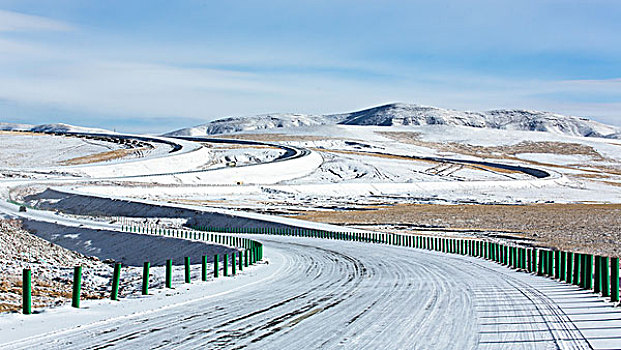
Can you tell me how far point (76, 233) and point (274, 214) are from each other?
760 inches

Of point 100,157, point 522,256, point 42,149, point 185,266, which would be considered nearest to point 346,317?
point 185,266

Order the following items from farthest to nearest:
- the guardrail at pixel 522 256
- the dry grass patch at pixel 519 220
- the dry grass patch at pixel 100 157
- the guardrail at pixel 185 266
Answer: the dry grass patch at pixel 100 157, the dry grass patch at pixel 519 220, the guardrail at pixel 522 256, the guardrail at pixel 185 266

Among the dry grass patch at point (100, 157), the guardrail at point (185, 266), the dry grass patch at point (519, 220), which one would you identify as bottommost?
the dry grass patch at point (519, 220)

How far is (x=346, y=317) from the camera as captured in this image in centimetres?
1354

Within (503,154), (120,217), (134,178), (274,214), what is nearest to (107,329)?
(120,217)

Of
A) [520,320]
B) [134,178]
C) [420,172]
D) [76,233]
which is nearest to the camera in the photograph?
[520,320]

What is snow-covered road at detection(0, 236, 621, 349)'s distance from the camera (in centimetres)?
1116

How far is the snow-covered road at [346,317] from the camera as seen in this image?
36.6 feet

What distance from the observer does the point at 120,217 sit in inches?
2041

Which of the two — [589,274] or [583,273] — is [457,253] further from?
[589,274]

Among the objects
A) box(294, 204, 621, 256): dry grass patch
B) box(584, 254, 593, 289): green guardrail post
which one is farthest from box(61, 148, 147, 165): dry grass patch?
box(584, 254, 593, 289): green guardrail post

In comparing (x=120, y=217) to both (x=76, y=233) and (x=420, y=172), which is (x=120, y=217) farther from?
(x=420, y=172)

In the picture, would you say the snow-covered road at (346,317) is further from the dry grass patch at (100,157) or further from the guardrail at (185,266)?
the dry grass patch at (100,157)

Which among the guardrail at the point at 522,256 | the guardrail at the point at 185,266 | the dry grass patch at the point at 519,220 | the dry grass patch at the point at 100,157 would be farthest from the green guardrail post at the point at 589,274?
the dry grass patch at the point at 100,157
